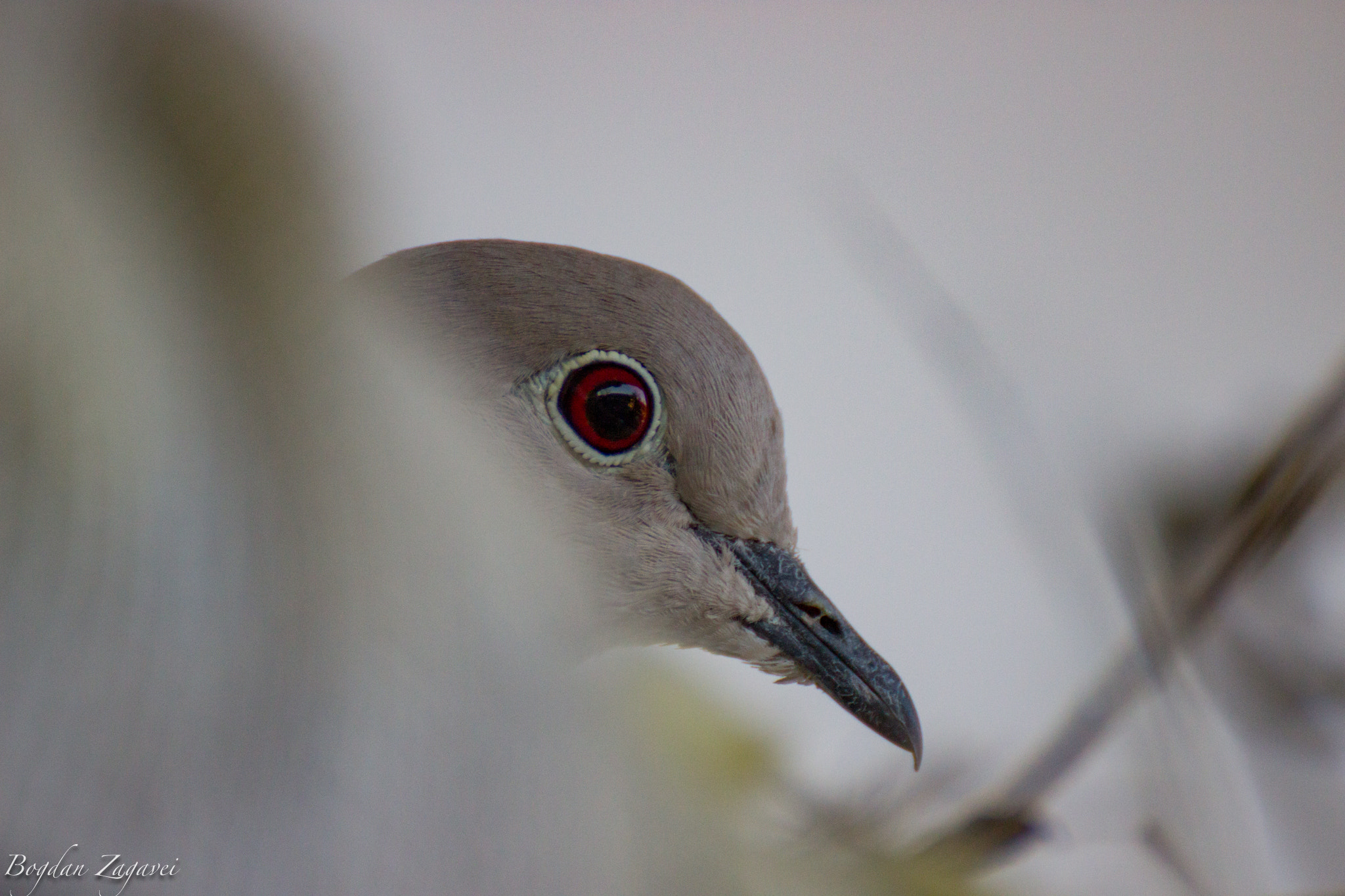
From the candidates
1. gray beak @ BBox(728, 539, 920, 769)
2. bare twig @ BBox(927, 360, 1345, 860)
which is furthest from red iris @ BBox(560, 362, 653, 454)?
bare twig @ BBox(927, 360, 1345, 860)

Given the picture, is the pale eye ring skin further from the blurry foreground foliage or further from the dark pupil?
the blurry foreground foliage

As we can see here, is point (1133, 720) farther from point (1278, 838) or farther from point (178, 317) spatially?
point (178, 317)

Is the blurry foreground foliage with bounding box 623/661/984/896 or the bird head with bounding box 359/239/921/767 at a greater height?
the bird head with bounding box 359/239/921/767

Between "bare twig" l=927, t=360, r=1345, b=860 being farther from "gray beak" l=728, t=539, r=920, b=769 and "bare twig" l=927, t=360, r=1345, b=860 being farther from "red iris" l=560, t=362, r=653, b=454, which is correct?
"red iris" l=560, t=362, r=653, b=454

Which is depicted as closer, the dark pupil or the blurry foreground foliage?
the blurry foreground foliage

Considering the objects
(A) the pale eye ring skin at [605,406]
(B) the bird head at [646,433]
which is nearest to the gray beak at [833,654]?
(B) the bird head at [646,433]

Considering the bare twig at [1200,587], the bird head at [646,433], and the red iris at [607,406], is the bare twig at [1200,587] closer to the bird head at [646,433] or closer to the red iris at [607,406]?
the bird head at [646,433]

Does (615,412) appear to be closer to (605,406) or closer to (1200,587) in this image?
(605,406)

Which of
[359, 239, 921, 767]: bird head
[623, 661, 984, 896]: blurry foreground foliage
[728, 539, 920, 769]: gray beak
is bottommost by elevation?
[623, 661, 984, 896]: blurry foreground foliage
